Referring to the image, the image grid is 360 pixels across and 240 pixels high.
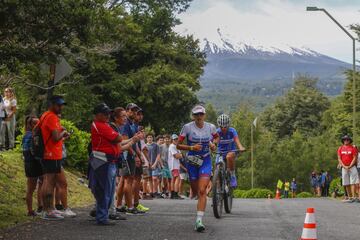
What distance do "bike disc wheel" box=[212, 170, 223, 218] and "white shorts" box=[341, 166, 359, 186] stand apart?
Answer: 803 cm

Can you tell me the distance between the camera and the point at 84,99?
33344 mm

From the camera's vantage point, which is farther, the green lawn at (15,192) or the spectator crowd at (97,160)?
the green lawn at (15,192)

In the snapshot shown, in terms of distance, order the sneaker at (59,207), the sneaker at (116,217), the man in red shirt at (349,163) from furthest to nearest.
Result: 1. the man in red shirt at (349,163)
2. the sneaker at (59,207)
3. the sneaker at (116,217)

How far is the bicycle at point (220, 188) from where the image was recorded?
11716 millimetres

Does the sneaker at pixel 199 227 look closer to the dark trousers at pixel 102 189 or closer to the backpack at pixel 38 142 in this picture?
the dark trousers at pixel 102 189

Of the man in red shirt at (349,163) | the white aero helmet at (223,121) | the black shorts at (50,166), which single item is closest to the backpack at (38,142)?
the black shorts at (50,166)

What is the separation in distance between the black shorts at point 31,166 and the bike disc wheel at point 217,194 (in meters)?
2.95

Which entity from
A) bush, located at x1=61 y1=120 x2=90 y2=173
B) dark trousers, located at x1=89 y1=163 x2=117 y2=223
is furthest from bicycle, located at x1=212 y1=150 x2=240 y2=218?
bush, located at x1=61 y1=120 x2=90 y2=173

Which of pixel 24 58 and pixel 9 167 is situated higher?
pixel 24 58

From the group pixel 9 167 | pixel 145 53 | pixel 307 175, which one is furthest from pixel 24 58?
pixel 307 175

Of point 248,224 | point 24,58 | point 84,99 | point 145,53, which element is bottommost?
point 248,224

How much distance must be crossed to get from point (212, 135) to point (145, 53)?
28316 mm

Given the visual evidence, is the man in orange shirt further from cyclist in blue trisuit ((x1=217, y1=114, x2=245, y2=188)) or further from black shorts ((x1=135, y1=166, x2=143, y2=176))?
cyclist in blue trisuit ((x1=217, y1=114, x2=245, y2=188))

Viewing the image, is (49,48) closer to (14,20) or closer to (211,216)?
(14,20)
